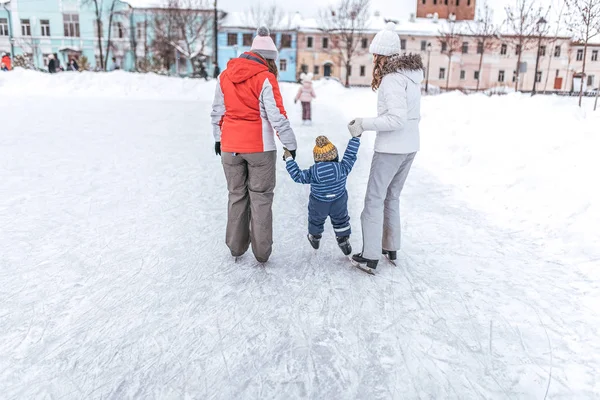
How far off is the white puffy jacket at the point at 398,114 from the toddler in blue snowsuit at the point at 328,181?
0.77ft

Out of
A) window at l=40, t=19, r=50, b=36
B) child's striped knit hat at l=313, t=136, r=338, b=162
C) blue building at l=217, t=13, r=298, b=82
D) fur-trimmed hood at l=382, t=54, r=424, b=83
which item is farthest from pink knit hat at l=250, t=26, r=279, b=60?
window at l=40, t=19, r=50, b=36

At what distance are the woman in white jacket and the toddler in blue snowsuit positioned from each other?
0.63 ft

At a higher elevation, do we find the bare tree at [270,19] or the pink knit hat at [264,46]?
the bare tree at [270,19]

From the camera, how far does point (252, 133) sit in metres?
3.44

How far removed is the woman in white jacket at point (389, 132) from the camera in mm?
3268

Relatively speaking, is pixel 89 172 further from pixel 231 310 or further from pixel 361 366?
pixel 361 366

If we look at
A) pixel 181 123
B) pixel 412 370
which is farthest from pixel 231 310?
pixel 181 123

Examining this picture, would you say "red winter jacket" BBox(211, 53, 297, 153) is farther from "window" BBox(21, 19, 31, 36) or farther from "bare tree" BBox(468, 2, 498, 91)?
"window" BBox(21, 19, 31, 36)

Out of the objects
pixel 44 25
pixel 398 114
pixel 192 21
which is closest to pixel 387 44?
pixel 398 114

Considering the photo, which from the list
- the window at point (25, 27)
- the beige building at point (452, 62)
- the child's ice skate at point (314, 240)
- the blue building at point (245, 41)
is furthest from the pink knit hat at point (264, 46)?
the window at point (25, 27)

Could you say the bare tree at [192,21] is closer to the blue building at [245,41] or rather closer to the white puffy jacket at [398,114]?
the blue building at [245,41]

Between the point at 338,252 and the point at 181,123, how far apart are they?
9428mm

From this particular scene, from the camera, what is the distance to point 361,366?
253 centimetres

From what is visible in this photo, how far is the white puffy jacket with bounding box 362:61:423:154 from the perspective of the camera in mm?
3254
